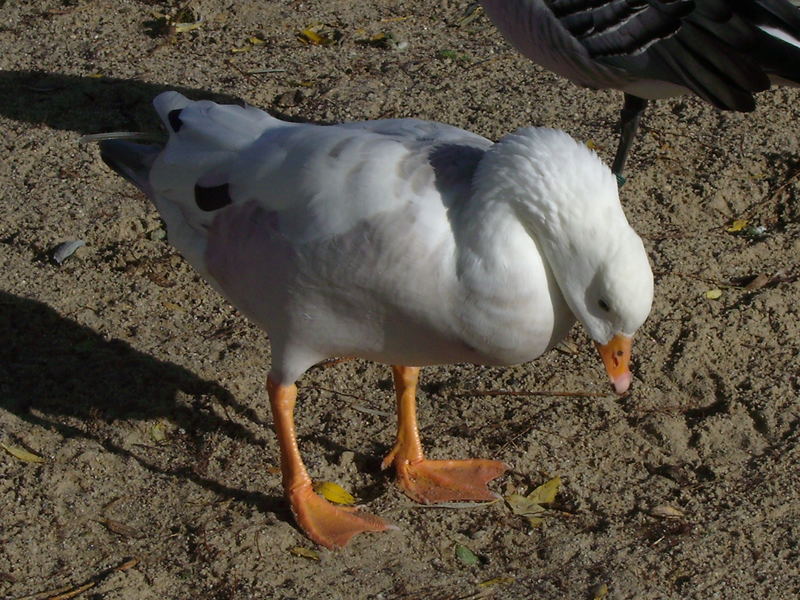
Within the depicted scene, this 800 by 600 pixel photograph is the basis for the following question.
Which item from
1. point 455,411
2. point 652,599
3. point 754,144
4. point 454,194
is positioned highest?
point 454,194

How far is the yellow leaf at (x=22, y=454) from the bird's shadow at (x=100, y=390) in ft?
0.50

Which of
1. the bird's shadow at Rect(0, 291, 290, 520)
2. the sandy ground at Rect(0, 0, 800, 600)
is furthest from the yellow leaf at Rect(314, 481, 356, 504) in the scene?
the bird's shadow at Rect(0, 291, 290, 520)

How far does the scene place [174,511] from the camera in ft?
12.6

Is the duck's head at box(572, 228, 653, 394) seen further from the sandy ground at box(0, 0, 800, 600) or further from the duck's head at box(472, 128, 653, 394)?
the sandy ground at box(0, 0, 800, 600)

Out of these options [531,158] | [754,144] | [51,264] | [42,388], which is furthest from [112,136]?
[754,144]

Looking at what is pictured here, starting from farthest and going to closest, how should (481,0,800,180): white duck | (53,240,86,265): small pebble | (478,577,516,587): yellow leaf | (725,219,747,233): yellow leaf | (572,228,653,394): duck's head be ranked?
1. (725,219,747,233): yellow leaf
2. (53,240,86,265): small pebble
3. (481,0,800,180): white duck
4. (478,577,516,587): yellow leaf
5. (572,228,653,394): duck's head

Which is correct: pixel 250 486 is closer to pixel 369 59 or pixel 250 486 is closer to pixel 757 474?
pixel 757 474

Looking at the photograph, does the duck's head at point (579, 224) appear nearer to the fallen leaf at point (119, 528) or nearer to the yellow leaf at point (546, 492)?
the yellow leaf at point (546, 492)

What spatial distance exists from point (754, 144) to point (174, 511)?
348 centimetres

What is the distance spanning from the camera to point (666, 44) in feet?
15.9

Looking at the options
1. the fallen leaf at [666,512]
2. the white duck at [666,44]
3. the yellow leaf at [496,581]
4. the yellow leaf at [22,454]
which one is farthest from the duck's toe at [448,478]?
the white duck at [666,44]

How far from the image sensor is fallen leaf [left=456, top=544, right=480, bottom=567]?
12.0ft

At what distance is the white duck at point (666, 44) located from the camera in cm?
476

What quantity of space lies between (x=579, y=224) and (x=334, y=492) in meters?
1.47
